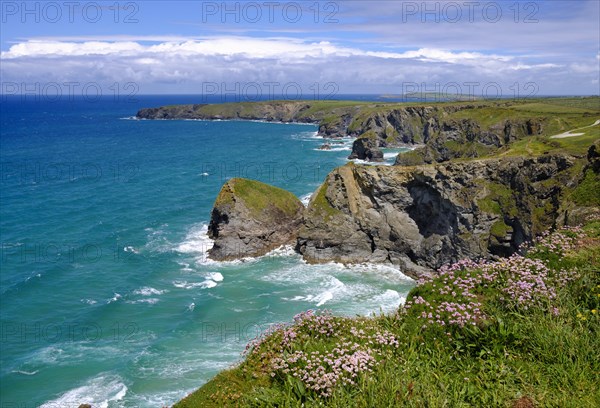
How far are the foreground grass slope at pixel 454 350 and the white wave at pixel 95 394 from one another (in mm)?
18976

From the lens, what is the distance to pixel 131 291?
4672 centimetres

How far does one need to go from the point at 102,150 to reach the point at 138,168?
34.4 meters

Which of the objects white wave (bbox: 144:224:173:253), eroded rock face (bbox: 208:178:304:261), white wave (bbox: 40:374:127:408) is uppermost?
eroded rock face (bbox: 208:178:304:261)

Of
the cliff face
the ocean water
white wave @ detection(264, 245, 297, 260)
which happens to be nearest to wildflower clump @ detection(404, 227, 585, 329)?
the ocean water

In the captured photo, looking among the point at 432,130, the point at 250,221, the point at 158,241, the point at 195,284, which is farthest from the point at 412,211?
the point at 432,130

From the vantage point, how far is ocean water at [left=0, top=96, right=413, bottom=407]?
32.8 m

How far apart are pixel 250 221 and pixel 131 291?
16640 mm

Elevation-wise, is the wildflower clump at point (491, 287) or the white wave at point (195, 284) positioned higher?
the wildflower clump at point (491, 287)

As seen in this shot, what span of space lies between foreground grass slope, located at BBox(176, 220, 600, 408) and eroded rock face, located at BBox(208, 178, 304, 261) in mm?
40992

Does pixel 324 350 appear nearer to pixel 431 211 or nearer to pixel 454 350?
pixel 454 350

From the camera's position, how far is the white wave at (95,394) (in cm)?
2981

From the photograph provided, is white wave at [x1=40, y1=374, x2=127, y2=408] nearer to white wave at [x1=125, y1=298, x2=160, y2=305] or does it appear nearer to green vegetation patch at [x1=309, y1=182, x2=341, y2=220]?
white wave at [x1=125, y1=298, x2=160, y2=305]

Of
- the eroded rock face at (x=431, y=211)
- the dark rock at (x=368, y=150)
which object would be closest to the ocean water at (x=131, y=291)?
the eroded rock face at (x=431, y=211)

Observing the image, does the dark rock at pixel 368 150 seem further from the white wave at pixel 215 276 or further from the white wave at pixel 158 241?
the white wave at pixel 215 276
